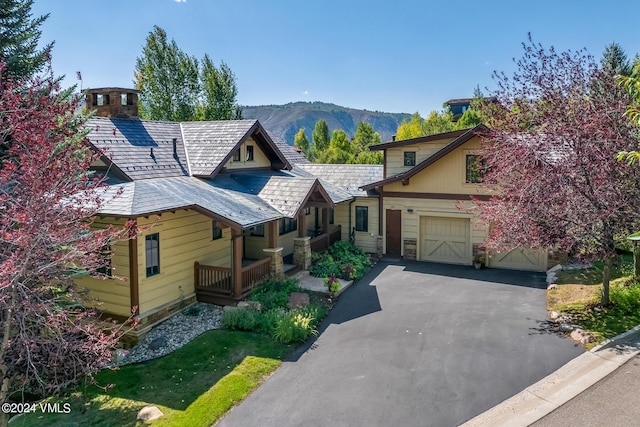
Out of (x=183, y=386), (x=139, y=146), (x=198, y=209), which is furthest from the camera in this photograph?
(x=139, y=146)

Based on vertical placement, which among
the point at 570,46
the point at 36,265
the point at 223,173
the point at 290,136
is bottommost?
the point at 36,265

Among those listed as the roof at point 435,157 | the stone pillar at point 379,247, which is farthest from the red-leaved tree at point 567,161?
the stone pillar at point 379,247

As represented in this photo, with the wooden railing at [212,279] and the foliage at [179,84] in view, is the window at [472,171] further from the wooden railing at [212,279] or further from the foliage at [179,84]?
the foliage at [179,84]

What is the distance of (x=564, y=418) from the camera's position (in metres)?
7.11

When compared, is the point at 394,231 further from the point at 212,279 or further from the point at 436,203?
the point at 212,279

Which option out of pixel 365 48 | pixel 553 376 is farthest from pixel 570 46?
pixel 365 48

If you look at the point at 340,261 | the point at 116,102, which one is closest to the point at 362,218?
the point at 340,261

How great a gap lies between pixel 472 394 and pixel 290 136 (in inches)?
7476

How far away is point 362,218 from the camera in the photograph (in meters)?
20.5

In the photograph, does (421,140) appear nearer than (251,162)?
Yes

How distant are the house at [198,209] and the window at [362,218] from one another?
0.05 meters

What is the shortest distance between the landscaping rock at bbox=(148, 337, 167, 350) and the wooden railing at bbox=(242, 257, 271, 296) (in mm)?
2883

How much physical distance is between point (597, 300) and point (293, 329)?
884cm

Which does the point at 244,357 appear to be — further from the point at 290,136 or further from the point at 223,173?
the point at 290,136
